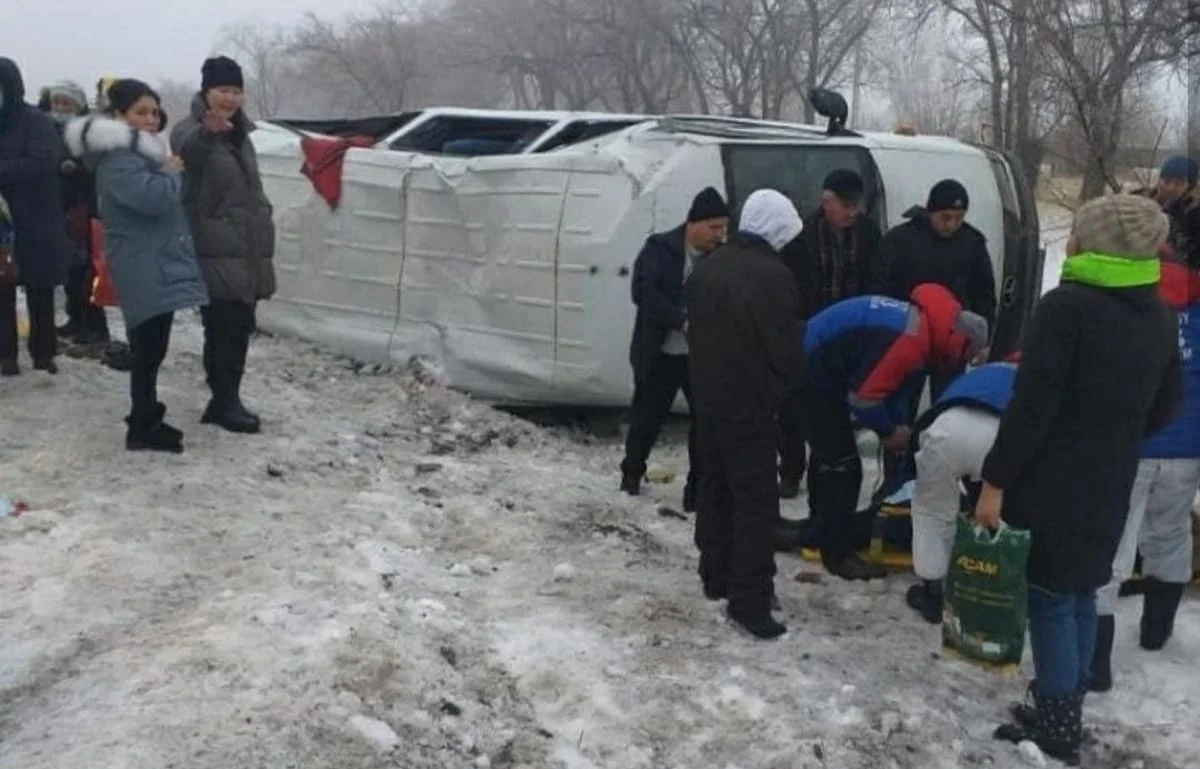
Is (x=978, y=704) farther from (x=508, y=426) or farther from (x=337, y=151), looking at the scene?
(x=337, y=151)

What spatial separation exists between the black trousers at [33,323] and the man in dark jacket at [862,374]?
396cm

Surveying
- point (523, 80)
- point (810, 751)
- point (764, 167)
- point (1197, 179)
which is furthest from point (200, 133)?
point (523, 80)

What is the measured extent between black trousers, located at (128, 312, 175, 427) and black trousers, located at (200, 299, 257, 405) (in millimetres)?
424

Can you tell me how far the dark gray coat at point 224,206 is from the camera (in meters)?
6.18

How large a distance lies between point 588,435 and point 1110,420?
4211 millimetres

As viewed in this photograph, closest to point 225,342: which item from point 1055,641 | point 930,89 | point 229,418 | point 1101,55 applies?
point 229,418

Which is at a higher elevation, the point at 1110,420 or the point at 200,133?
the point at 200,133

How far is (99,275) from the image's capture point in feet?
23.7

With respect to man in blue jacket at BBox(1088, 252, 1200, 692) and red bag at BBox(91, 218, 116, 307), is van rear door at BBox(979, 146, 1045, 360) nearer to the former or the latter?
man in blue jacket at BBox(1088, 252, 1200, 692)

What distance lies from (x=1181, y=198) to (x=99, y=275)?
530cm

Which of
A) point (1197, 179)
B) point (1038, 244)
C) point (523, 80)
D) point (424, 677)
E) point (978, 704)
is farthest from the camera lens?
point (523, 80)

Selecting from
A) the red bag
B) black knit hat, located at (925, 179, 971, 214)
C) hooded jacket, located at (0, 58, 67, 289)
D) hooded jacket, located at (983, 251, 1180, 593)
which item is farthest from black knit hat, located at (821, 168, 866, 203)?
hooded jacket, located at (0, 58, 67, 289)

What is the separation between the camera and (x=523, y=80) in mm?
48812

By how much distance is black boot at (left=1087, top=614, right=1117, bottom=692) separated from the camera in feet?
15.4
